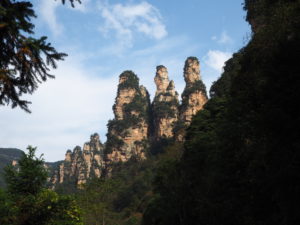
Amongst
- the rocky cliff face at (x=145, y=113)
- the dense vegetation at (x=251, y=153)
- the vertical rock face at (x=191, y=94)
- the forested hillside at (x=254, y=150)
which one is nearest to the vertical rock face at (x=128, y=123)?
the rocky cliff face at (x=145, y=113)

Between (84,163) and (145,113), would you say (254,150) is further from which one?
(84,163)

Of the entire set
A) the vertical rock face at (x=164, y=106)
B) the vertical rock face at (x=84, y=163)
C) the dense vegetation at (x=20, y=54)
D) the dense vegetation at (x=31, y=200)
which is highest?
the vertical rock face at (x=164, y=106)

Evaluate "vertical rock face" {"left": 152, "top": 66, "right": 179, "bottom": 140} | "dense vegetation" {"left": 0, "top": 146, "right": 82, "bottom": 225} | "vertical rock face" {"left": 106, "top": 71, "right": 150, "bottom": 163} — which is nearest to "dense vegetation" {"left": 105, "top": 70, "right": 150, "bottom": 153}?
"vertical rock face" {"left": 106, "top": 71, "right": 150, "bottom": 163}

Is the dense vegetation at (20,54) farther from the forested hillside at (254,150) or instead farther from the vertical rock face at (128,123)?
the vertical rock face at (128,123)

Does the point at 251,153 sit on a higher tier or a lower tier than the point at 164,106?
lower

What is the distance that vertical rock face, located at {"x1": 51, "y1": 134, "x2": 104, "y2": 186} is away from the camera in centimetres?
17412

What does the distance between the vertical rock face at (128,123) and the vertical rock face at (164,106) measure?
5.68 meters

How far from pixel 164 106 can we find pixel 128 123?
55.1 feet

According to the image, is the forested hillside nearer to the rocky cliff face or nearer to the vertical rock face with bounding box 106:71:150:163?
the rocky cliff face

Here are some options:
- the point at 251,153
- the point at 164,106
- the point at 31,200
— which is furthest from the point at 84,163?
the point at 31,200

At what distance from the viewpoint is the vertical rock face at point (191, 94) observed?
113113 millimetres

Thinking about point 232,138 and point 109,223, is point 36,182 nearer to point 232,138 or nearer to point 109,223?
point 232,138

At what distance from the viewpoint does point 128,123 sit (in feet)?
422

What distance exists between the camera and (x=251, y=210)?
19.6 meters
